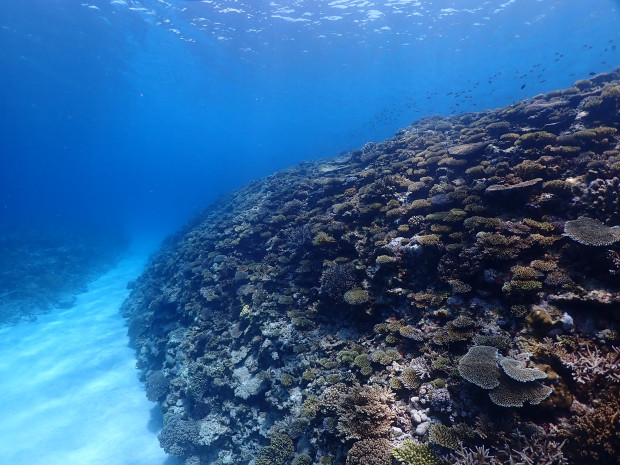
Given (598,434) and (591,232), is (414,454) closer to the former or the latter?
(598,434)

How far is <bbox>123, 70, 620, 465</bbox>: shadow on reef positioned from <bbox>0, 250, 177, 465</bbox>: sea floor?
5.14ft

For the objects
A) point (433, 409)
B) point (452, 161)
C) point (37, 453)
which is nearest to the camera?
point (433, 409)

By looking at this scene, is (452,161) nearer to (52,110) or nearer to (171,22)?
Answer: (171,22)

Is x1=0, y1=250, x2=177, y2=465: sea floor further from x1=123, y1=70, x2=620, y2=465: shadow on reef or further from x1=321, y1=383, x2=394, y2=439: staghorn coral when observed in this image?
x1=321, y1=383, x2=394, y2=439: staghorn coral

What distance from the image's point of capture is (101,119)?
76.1 meters

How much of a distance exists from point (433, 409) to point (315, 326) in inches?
188

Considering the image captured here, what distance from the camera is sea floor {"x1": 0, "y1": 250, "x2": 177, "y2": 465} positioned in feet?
41.4

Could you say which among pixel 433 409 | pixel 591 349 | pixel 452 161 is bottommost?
pixel 591 349

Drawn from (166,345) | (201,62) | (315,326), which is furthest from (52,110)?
(315,326)

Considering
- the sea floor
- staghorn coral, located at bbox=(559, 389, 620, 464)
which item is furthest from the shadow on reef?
the sea floor

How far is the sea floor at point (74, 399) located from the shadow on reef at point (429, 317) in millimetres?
1566

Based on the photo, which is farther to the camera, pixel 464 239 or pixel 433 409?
pixel 464 239

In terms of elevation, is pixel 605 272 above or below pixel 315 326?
below

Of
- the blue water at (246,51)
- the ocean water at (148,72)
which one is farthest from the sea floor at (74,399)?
the blue water at (246,51)
